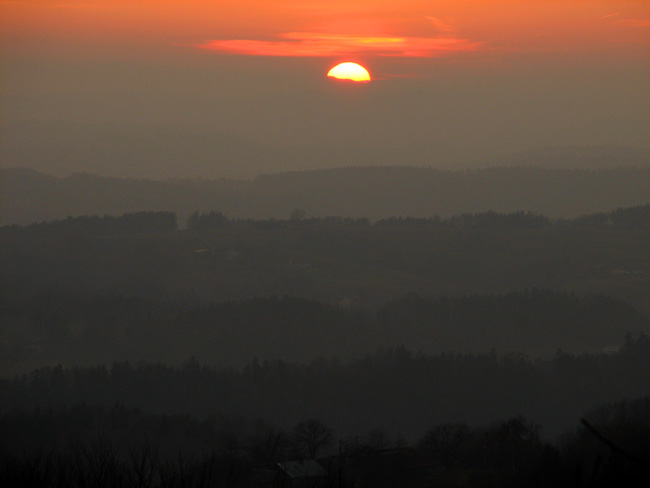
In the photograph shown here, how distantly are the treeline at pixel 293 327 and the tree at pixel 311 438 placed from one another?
33798 millimetres

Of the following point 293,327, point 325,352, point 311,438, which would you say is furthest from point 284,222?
point 311,438

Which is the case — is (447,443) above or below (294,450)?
above

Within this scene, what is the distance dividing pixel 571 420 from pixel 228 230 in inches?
3863

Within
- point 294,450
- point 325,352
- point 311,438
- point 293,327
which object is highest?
point 293,327

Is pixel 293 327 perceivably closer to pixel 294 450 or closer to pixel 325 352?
pixel 325 352

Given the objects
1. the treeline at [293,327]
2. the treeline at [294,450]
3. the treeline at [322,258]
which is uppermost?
the treeline at [322,258]

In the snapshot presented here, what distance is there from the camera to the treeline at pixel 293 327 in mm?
87419

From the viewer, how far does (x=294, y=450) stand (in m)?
42.9

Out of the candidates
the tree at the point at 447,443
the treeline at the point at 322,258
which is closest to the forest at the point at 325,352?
the tree at the point at 447,443

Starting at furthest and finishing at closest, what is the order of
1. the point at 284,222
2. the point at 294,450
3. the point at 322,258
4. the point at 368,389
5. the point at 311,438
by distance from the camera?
the point at 284,222, the point at 322,258, the point at 368,389, the point at 311,438, the point at 294,450

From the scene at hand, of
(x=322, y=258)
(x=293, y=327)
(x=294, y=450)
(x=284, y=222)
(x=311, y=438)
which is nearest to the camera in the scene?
(x=294, y=450)

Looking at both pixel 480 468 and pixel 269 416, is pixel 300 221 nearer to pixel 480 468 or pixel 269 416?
pixel 269 416

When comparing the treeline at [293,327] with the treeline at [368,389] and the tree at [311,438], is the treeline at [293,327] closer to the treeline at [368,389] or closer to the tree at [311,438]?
the treeline at [368,389]

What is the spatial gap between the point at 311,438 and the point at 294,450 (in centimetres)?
315
